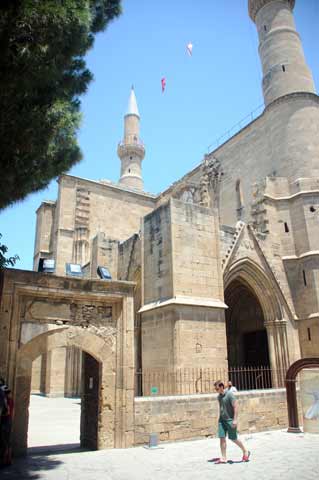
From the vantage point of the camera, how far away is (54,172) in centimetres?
634

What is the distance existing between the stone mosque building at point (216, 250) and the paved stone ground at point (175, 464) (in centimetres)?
79

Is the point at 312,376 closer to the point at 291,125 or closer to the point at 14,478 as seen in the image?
the point at 14,478

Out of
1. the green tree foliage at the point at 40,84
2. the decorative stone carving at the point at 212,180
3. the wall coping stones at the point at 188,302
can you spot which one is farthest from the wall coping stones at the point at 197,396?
the decorative stone carving at the point at 212,180

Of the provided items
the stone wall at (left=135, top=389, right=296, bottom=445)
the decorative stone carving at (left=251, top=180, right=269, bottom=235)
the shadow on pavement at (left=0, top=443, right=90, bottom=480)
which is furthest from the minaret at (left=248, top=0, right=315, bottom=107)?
the shadow on pavement at (left=0, top=443, right=90, bottom=480)

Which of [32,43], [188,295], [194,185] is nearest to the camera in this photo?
[32,43]

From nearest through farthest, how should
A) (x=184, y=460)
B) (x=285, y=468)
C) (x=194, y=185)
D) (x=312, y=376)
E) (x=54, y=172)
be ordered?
(x=285, y=468) → (x=184, y=460) → (x=54, y=172) → (x=312, y=376) → (x=194, y=185)

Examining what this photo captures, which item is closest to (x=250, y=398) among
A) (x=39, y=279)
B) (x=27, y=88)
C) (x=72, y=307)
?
(x=72, y=307)

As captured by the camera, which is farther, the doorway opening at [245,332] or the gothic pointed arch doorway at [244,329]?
the gothic pointed arch doorway at [244,329]

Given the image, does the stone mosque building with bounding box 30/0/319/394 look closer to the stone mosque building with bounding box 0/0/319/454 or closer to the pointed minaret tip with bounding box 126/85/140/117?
the stone mosque building with bounding box 0/0/319/454

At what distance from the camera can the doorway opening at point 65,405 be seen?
7074mm

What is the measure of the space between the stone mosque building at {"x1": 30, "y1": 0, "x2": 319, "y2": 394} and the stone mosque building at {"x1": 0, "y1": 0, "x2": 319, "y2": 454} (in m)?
0.04

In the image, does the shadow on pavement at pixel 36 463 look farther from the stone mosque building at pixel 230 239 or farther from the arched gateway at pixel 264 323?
the arched gateway at pixel 264 323

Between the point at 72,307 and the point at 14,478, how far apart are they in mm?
2711

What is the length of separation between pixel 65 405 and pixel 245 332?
7773mm
